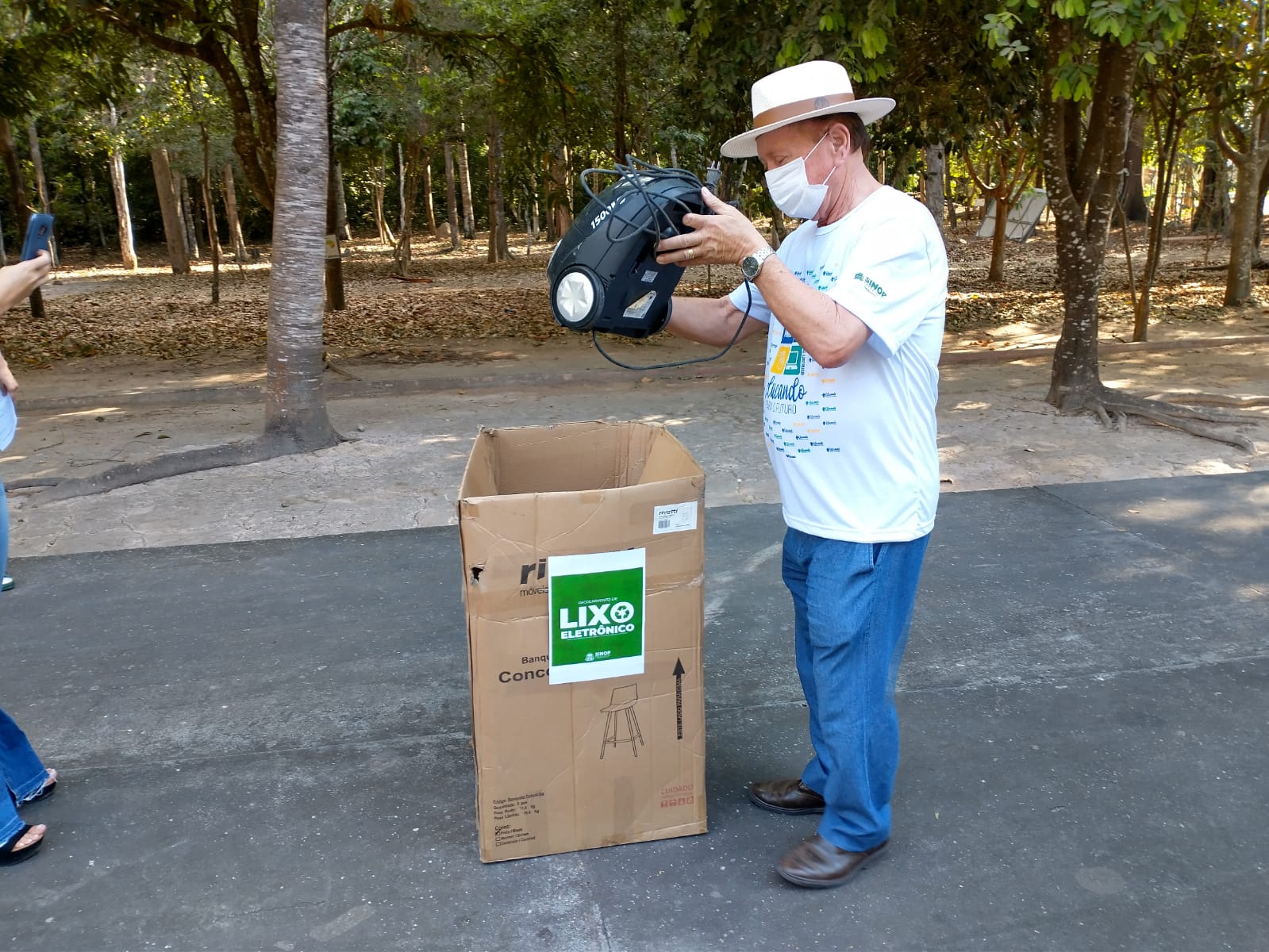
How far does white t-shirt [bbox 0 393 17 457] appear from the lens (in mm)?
2658

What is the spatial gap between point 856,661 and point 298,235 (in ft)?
17.9

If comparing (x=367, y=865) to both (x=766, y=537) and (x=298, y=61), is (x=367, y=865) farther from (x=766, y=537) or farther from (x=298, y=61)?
(x=298, y=61)

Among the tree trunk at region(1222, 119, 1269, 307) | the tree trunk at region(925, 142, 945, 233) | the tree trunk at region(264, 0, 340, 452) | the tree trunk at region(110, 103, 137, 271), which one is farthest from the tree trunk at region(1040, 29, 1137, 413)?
the tree trunk at region(110, 103, 137, 271)

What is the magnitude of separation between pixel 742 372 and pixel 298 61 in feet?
16.0

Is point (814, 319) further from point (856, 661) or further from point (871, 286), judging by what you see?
point (856, 661)

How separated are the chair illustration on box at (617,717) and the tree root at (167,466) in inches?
190

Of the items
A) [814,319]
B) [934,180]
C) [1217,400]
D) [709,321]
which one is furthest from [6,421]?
[934,180]

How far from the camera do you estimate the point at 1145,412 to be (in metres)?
7.48

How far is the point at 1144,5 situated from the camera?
5562 mm

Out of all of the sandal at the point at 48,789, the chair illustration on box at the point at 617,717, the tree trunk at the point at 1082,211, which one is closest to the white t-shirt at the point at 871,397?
the chair illustration on box at the point at 617,717

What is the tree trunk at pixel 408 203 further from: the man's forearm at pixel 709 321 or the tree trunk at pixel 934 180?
the man's forearm at pixel 709 321

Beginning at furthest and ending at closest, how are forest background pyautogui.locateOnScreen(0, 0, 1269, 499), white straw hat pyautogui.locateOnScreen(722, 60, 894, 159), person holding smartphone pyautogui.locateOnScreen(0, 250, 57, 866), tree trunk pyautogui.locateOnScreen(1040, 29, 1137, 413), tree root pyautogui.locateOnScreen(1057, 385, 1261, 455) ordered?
tree trunk pyautogui.locateOnScreen(1040, 29, 1137, 413)
tree root pyautogui.locateOnScreen(1057, 385, 1261, 455)
forest background pyautogui.locateOnScreen(0, 0, 1269, 499)
person holding smartphone pyautogui.locateOnScreen(0, 250, 57, 866)
white straw hat pyautogui.locateOnScreen(722, 60, 894, 159)

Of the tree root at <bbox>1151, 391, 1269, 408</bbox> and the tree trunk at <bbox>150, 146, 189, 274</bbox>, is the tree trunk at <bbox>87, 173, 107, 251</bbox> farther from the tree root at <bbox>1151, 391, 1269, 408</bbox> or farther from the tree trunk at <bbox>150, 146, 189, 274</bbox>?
the tree root at <bbox>1151, 391, 1269, 408</bbox>

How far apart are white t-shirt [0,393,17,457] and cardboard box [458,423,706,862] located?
3.99 feet
